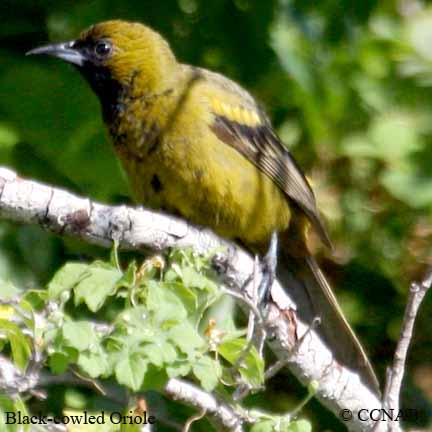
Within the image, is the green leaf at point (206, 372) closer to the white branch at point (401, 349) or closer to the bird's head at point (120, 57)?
the white branch at point (401, 349)

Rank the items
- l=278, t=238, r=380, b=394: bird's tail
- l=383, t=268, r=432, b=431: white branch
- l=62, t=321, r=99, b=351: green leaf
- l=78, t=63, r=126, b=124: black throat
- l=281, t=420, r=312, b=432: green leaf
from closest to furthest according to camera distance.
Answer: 1. l=62, t=321, r=99, b=351: green leaf
2. l=281, t=420, r=312, b=432: green leaf
3. l=383, t=268, r=432, b=431: white branch
4. l=278, t=238, r=380, b=394: bird's tail
5. l=78, t=63, r=126, b=124: black throat

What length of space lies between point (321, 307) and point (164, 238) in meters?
1.54

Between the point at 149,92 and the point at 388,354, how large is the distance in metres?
1.90

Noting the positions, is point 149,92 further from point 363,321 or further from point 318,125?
point 363,321

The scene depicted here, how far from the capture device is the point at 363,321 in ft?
19.1

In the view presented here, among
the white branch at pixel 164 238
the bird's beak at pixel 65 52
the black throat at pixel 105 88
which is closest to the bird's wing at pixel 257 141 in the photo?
the black throat at pixel 105 88

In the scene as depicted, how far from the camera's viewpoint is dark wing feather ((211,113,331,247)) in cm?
486

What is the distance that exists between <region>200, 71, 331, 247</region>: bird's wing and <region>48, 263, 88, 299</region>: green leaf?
1946 mm

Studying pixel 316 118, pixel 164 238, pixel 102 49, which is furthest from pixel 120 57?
pixel 164 238

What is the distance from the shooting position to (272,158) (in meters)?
5.02

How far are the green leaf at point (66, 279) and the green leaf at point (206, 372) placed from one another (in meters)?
0.34

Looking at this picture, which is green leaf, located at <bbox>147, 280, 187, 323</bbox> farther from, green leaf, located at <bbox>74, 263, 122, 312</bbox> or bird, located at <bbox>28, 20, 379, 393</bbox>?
bird, located at <bbox>28, 20, 379, 393</bbox>

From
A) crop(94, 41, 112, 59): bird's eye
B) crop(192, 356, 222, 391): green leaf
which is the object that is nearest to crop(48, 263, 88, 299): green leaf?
crop(192, 356, 222, 391): green leaf

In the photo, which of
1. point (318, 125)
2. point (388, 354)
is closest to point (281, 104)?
point (318, 125)
